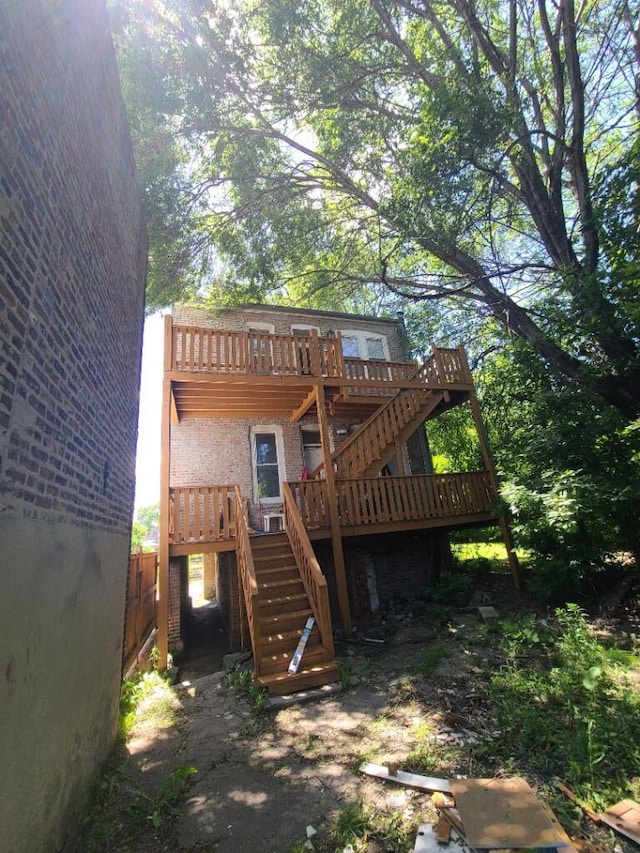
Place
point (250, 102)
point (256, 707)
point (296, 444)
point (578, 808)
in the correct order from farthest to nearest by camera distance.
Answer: point (296, 444)
point (250, 102)
point (256, 707)
point (578, 808)

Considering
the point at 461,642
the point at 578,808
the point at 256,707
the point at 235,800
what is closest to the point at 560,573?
the point at 461,642

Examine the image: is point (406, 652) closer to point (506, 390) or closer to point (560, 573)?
point (560, 573)

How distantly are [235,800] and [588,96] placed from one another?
13.4 metres

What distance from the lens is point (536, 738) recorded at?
11.3 ft

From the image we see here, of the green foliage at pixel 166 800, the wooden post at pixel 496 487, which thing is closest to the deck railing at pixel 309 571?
the green foliage at pixel 166 800

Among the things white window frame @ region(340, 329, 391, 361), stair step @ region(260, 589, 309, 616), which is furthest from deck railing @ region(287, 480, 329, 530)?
white window frame @ region(340, 329, 391, 361)

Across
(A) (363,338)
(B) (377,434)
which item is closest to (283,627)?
(B) (377,434)

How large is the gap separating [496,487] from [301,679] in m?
6.75

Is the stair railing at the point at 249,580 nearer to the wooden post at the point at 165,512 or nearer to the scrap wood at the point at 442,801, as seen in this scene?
the wooden post at the point at 165,512

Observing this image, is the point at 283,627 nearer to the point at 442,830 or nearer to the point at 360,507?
the point at 360,507

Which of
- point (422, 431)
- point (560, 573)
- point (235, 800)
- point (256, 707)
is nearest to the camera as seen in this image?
point (235, 800)

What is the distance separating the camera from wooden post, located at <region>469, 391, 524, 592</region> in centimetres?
880

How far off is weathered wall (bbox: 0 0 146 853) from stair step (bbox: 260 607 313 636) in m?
2.16

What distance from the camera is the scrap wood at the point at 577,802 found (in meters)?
2.52
